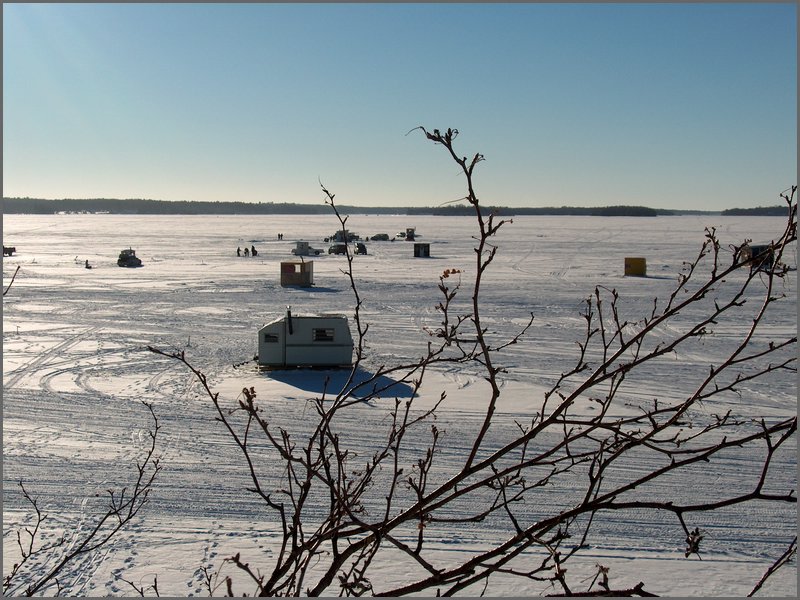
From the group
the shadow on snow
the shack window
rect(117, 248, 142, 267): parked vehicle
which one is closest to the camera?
the shadow on snow

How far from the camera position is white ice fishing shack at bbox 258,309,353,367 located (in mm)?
18328

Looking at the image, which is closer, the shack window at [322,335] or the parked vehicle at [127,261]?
the shack window at [322,335]

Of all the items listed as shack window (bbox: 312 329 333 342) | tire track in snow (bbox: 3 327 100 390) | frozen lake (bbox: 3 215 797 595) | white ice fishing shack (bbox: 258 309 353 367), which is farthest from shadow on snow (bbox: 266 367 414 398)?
tire track in snow (bbox: 3 327 100 390)

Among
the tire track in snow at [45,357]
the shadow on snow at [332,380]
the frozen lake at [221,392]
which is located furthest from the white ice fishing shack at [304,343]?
the tire track in snow at [45,357]

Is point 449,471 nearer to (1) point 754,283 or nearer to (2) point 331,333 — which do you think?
(2) point 331,333

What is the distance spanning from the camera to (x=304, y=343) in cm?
1838

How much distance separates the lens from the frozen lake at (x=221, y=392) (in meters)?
8.64

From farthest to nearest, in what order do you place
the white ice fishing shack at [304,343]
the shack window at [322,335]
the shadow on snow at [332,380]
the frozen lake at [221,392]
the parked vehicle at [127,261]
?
the parked vehicle at [127,261], the shack window at [322,335], the white ice fishing shack at [304,343], the shadow on snow at [332,380], the frozen lake at [221,392]

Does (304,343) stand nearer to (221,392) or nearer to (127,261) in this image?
(221,392)

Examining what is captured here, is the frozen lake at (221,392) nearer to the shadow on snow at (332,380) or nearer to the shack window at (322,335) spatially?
the shadow on snow at (332,380)

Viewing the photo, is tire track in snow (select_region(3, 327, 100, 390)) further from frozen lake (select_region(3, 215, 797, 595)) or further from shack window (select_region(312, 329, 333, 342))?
shack window (select_region(312, 329, 333, 342))

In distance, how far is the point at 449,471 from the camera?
1112 centimetres

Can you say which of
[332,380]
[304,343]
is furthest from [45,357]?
[332,380]

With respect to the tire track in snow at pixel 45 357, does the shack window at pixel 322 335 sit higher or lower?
higher
